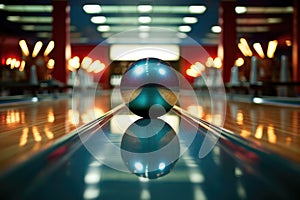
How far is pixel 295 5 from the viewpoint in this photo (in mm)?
14148

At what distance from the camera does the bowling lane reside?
1540 mm

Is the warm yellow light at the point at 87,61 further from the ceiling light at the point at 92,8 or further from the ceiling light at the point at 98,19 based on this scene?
the ceiling light at the point at 92,8

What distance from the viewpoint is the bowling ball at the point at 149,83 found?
400cm

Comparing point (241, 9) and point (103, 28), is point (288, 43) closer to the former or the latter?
point (241, 9)

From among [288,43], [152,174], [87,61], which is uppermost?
[288,43]

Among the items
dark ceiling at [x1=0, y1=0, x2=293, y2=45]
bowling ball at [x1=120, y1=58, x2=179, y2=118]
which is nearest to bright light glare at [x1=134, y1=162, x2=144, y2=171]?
bowling ball at [x1=120, y1=58, x2=179, y2=118]

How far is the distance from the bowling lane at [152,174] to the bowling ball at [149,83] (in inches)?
51.0

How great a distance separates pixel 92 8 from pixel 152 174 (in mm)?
17068

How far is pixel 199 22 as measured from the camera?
21422 millimetres

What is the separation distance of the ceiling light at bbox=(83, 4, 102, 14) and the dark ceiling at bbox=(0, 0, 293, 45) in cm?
25

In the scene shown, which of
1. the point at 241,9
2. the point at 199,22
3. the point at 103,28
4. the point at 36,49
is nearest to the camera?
the point at 241,9

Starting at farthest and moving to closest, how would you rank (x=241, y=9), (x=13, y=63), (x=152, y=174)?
(x=13, y=63), (x=241, y=9), (x=152, y=174)

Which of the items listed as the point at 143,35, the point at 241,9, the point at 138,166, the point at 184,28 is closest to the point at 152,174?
the point at 138,166

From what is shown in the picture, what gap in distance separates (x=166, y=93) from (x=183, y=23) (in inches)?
720
